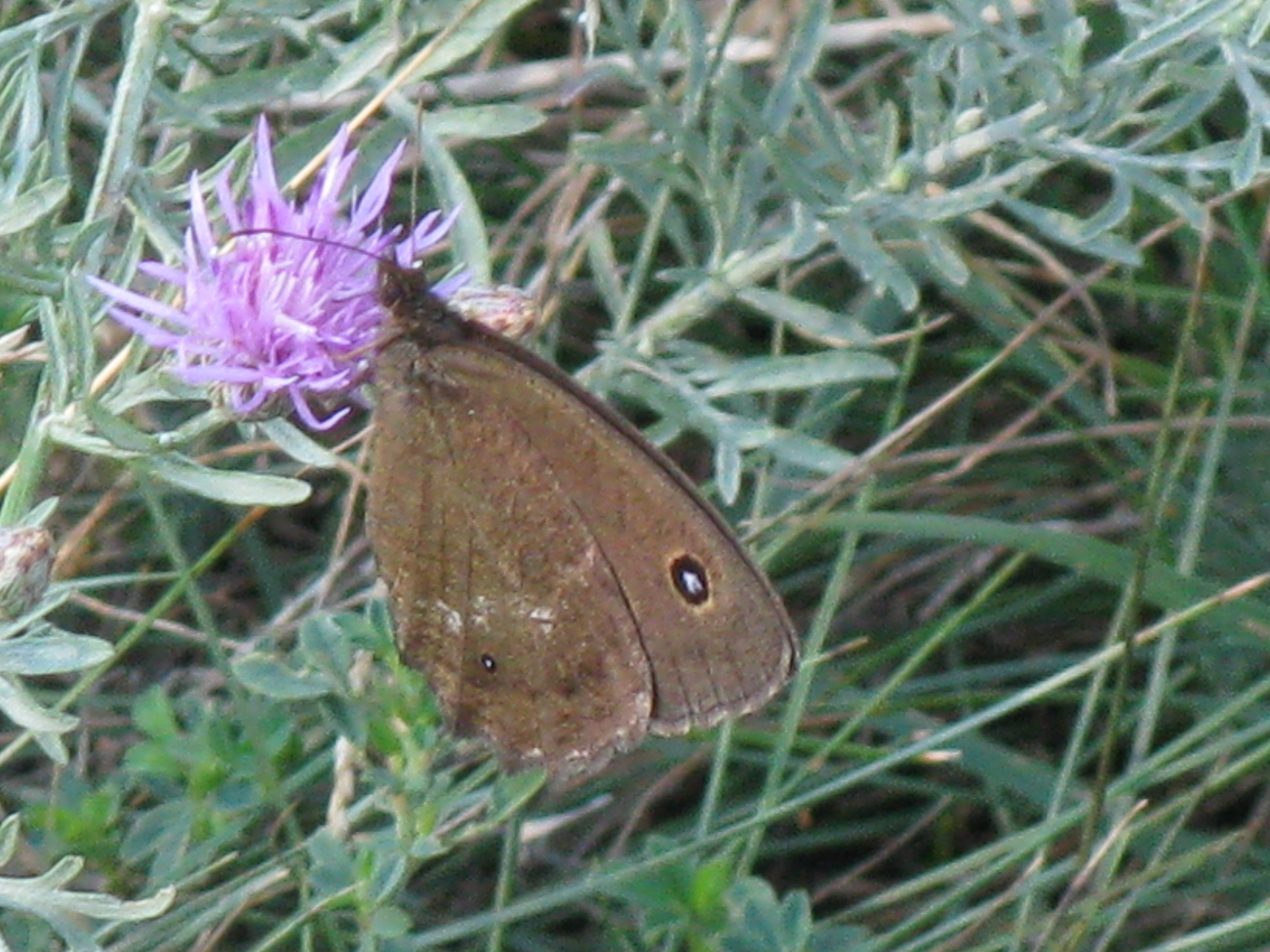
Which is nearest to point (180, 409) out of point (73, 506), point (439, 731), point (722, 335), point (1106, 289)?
point (73, 506)

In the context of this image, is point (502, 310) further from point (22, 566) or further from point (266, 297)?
point (22, 566)

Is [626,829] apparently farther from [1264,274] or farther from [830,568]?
[1264,274]

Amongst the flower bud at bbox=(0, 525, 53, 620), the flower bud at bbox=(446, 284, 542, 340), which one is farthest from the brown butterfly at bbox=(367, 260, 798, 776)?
the flower bud at bbox=(0, 525, 53, 620)

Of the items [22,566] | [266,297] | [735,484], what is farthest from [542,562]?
[22,566]

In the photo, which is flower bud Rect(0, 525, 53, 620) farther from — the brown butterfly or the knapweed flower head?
the brown butterfly

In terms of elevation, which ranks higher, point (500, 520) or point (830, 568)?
point (500, 520)

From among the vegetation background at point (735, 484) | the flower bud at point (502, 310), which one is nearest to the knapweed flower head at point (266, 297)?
the vegetation background at point (735, 484)
